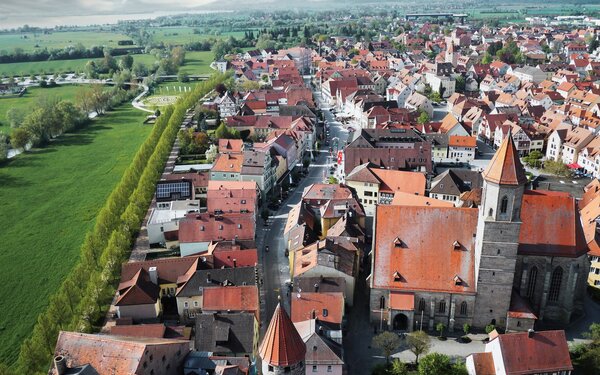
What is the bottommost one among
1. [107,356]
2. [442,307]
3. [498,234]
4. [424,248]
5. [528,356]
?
[442,307]

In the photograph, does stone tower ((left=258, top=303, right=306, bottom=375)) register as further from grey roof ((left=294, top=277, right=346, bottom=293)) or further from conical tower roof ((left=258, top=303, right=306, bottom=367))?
grey roof ((left=294, top=277, right=346, bottom=293))

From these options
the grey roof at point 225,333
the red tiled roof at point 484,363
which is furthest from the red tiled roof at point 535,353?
the grey roof at point 225,333

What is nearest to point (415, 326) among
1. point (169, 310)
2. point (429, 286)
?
point (429, 286)

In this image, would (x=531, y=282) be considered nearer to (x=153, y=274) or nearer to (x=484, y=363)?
(x=484, y=363)

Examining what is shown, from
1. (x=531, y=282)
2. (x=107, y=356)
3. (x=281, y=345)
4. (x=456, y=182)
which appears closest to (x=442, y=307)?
(x=531, y=282)

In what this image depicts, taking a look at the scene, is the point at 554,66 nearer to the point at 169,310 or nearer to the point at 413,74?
the point at 413,74

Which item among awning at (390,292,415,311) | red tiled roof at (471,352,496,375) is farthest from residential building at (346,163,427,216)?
red tiled roof at (471,352,496,375)

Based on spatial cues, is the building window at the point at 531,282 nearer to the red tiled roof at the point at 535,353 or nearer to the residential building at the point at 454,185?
the red tiled roof at the point at 535,353
